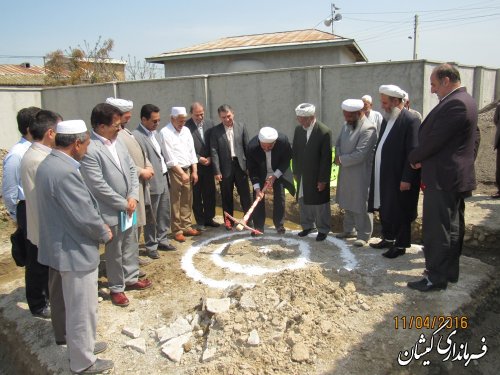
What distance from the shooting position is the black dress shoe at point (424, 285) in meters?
4.00

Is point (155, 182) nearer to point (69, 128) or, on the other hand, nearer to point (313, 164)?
point (313, 164)

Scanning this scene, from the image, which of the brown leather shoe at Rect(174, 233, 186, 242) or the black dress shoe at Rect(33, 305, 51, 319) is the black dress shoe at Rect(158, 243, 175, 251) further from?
the black dress shoe at Rect(33, 305, 51, 319)

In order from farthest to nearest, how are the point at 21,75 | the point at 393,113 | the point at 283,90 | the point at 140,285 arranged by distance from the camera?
the point at 21,75, the point at 283,90, the point at 393,113, the point at 140,285

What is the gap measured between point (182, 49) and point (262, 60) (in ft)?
12.8

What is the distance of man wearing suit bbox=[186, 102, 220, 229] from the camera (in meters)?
6.07

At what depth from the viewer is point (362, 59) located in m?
19.1

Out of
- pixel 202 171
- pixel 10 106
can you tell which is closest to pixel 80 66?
pixel 10 106

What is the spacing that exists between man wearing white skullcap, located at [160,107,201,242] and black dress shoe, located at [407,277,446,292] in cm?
319

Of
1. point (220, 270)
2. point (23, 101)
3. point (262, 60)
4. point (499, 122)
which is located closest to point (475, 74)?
point (499, 122)

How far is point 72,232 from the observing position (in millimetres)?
2826

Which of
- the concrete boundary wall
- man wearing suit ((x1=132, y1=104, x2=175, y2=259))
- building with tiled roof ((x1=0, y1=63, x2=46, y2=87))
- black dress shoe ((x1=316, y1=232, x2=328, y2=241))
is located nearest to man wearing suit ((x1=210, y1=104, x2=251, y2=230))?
man wearing suit ((x1=132, y1=104, x2=175, y2=259))

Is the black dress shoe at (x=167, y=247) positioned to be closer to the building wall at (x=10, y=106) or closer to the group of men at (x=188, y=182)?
the group of men at (x=188, y=182)

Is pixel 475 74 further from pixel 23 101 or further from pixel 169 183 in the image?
pixel 23 101

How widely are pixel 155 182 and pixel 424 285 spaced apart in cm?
331
